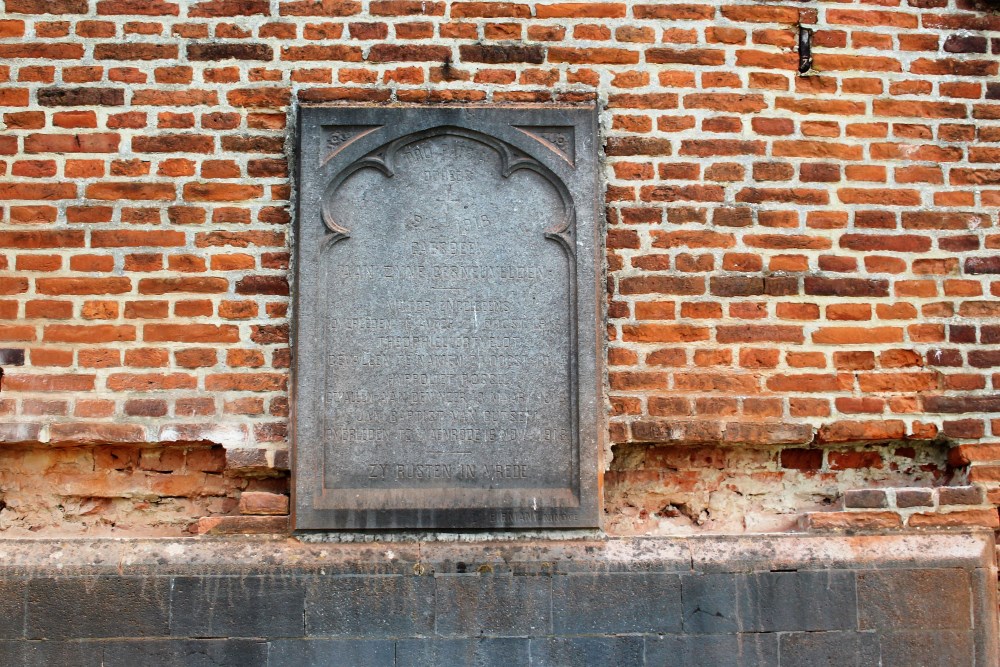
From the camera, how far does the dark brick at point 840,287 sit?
3646 mm

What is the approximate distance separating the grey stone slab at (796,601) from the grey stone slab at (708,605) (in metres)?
0.04

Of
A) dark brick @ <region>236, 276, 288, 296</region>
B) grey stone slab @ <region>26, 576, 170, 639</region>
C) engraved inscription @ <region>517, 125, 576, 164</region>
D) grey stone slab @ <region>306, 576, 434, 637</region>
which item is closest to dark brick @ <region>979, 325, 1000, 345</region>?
engraved inscription @ <region>517, 125, 576, 164</region>

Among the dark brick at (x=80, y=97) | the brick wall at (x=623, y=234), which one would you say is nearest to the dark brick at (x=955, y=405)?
the brick wall at (x=623, y=234)

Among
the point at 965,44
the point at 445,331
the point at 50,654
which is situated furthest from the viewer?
the point at 965,44

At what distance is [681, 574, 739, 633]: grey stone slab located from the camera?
11.2 feet

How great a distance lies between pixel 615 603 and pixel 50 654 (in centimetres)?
210

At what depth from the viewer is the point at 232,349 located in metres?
3.53

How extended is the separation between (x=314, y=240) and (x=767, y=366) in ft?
6.12

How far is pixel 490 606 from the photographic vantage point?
3381 mm

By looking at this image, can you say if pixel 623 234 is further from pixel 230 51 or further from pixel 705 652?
pixel 230 51

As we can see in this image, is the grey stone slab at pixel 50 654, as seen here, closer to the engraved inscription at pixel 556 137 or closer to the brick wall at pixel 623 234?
the brick wall at pixel 623 234

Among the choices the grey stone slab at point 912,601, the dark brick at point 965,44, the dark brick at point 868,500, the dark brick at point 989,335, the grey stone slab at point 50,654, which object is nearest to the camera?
the grey stone slab at point 50,654

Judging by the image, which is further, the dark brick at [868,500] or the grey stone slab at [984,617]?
the dark brick at [868,500]

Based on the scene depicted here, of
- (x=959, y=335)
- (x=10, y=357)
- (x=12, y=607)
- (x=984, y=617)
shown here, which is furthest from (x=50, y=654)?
(x=959, y=335)
